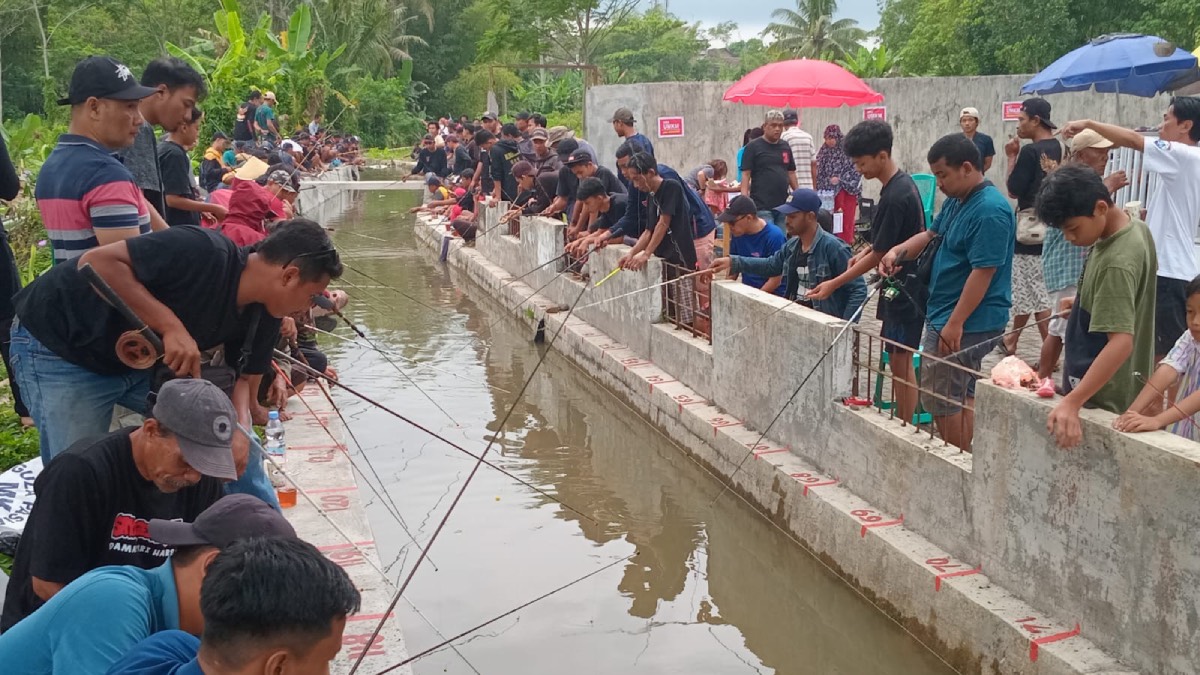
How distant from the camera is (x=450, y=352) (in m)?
12.4

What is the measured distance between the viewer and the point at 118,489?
315 centimetres

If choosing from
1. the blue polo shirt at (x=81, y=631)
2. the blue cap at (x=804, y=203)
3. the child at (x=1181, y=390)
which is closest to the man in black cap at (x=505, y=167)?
the blue cap at (x=804, y=203)

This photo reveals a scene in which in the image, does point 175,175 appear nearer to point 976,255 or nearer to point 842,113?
point 976,255

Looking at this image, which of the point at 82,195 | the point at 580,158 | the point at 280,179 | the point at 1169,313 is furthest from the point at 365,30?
the point at 82,195

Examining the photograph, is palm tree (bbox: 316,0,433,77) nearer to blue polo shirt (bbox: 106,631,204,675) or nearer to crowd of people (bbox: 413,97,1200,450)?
crowd of people (bbox: 413,97,1200,450)

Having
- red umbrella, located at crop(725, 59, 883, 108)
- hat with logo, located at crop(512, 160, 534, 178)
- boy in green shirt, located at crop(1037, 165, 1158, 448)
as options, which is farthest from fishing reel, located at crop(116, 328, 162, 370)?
red umbrella, located at crop(725, 59, 883, 108)

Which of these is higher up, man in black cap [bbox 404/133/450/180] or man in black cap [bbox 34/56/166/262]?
man in black cap [bbox 34/56/166/262]

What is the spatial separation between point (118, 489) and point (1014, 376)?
12.3 feet

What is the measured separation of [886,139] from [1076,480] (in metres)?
2.50

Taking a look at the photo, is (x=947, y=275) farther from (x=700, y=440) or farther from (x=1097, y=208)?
(x=700, y=440)

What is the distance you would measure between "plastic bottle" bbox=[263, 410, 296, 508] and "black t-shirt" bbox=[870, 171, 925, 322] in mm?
3525

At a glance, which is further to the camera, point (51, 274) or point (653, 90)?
point (653, 90)

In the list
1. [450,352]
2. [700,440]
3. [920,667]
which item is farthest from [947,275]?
[450,352]

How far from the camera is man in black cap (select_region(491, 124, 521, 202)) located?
1627cm
